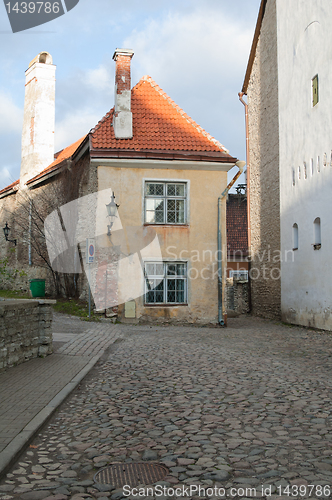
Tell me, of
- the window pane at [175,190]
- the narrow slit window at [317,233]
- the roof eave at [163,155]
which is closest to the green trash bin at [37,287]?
the roof eave at [163,155]

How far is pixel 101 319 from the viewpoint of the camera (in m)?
15.6

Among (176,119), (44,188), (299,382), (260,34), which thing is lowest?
(299,382)

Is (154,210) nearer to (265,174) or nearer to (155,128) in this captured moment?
(155,128)

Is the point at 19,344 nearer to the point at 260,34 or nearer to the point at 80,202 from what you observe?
the point at 80,202

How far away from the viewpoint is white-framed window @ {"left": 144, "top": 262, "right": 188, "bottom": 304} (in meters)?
16.1

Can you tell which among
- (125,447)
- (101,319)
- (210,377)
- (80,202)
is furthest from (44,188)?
(125,447)

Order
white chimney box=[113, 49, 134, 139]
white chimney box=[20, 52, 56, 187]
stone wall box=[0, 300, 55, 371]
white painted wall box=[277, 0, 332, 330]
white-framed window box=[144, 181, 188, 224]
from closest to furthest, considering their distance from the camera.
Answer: stone wall box=[0, 300, 55, 371]
white painted wall box=[277, 0, 332, 330]
white-framed window box=[144, 181, 188, 224]
white chimney box=[113, 49, 134, 139]
white chimney box=[20, 52, 56, 187]

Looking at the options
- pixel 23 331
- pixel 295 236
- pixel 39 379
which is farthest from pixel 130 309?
pixel 39 379

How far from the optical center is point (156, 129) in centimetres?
1702

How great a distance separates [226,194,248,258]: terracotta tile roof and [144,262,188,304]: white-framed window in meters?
15.1

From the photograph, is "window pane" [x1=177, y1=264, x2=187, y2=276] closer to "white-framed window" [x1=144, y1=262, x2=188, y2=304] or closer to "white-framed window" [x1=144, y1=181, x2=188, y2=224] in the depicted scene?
"white-framed window" [x1=144, y1=262, x2=188, y2=304]

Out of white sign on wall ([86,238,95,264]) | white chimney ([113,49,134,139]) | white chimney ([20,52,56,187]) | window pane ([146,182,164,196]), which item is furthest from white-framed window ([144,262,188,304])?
white chimney ([20,52,56,187])

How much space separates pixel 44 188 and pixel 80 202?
5.44m

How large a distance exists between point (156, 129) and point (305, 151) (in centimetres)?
535
